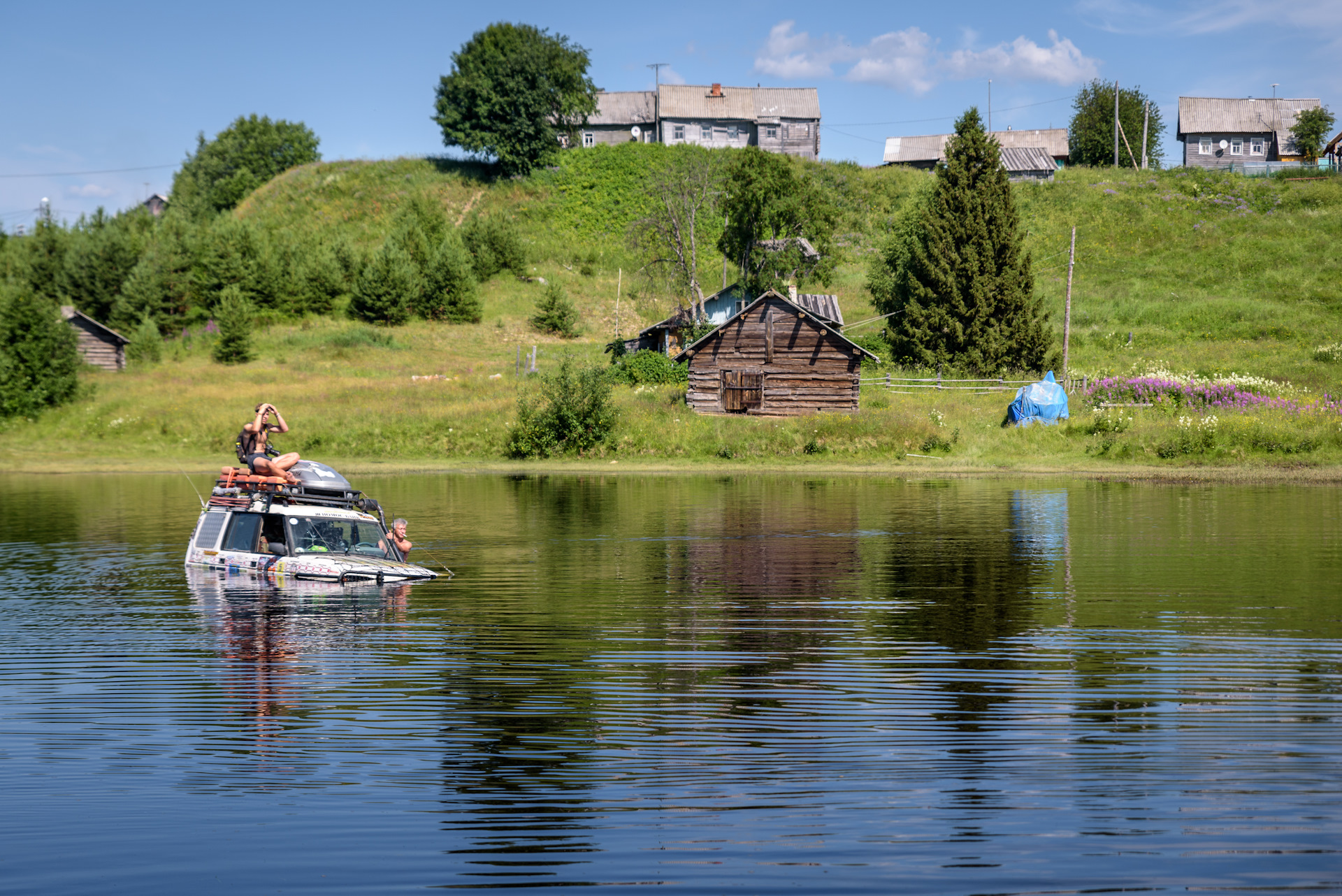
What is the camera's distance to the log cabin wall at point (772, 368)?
55.0 m

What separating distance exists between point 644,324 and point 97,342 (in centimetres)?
3961

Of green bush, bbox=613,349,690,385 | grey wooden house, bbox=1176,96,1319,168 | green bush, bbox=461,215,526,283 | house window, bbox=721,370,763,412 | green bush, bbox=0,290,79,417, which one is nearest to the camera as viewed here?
house window, bbox=721,370,763,412

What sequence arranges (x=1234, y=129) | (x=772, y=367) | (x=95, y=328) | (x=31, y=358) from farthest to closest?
1. (x=1234, y=129)
2. (x=95, y=328)
3. (x=31, y=358)
4. (x=772, y=367)

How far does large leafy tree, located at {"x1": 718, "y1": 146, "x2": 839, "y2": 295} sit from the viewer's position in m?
62.3

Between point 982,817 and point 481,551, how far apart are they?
56.2 feet

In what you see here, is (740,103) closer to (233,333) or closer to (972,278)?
(972,278)

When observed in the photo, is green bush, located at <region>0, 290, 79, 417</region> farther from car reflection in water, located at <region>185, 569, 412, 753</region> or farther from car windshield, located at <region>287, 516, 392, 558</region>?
car windshield, located at <region>287, 516, 392, 558</region>

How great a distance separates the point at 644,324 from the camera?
8525cm

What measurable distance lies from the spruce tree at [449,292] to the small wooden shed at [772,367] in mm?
30847

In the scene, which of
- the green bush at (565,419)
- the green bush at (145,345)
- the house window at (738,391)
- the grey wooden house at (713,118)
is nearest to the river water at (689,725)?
the green bush at (565,419)

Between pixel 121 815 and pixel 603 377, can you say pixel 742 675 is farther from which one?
pixel 603 377

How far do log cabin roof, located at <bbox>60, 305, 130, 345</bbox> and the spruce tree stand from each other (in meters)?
21.6

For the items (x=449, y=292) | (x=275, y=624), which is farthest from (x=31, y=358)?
(x=275, y=624)

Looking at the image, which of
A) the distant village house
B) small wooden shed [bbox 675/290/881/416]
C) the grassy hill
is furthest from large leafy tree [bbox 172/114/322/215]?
small wooden shed [bbox 675/290/881/416]
